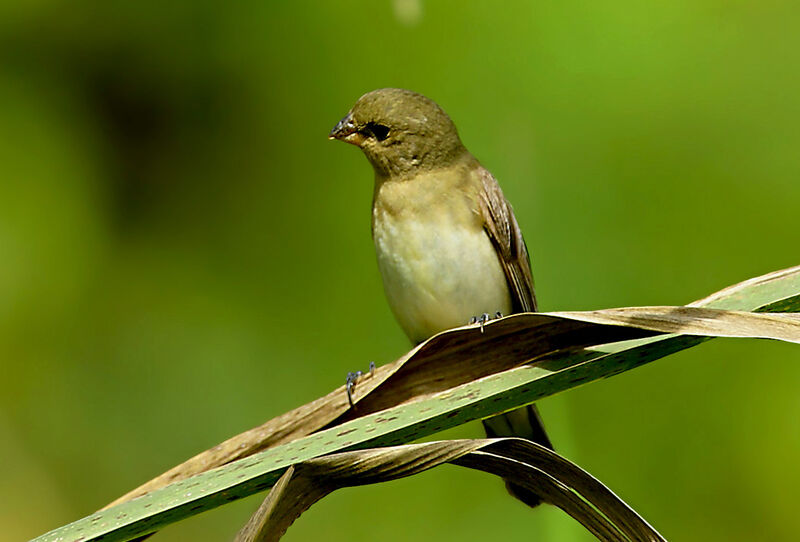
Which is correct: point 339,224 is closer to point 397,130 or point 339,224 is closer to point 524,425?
point 397,130

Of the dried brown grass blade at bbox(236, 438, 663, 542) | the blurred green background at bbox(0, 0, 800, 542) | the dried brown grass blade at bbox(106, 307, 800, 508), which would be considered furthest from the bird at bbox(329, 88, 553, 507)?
the dried brown grass blade at bbox(236, 438, 663, 542)

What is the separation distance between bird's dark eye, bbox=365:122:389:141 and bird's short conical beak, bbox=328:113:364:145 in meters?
0.03

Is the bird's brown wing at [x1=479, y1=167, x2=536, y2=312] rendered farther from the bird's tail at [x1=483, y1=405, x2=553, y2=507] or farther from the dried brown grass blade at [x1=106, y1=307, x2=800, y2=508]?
the dried brown grass blade at [x1=106, y1=307, x2=800, y2=508]

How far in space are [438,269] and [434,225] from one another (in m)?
0.12

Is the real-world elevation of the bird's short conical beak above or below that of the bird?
above

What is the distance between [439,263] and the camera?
270 cm

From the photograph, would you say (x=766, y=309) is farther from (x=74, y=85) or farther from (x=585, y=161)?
(x=74, y=85)

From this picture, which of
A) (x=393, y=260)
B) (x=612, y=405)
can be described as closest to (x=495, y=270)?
(x=393, y=260)

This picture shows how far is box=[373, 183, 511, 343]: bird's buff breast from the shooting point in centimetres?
270

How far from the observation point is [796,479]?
10.0 ft

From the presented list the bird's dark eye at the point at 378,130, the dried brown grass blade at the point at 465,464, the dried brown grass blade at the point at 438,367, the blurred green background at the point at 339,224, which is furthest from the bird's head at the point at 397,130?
the dried brown grass blade at the point at 465,464

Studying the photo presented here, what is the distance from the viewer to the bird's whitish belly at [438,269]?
2.70 metres

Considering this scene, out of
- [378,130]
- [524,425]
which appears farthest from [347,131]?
[524,425]

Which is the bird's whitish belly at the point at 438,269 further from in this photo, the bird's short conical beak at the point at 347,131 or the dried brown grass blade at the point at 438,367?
the dried brown grass blade at the point at 438,367
